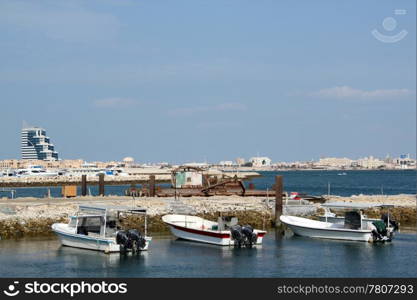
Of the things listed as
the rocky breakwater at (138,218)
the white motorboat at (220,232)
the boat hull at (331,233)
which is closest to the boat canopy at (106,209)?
the white motorboat at (220,232)

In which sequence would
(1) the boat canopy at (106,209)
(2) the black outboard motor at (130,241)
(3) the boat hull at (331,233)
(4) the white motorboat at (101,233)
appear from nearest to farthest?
1. (2) the black outboard motor at (130,241)
2. (4) the white motorboat at (101,233)
3. (1) the boat canopy at (106,209)
4. (3) the boat hull at (331,233)

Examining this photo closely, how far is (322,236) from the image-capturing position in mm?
43125

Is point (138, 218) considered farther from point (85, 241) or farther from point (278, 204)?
point (278, 204)

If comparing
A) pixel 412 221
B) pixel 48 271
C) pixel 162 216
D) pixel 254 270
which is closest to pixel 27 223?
pixel 162 216

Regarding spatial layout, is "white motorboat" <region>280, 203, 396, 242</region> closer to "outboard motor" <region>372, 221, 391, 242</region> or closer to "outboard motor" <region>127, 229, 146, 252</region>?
"outboard motor" <region>372, 221, 391, 242</region>

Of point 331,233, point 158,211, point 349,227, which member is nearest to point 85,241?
point 158,211

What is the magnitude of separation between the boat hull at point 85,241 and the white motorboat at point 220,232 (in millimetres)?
4470

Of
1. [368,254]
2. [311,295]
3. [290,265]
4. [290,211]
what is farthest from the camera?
[290,211]

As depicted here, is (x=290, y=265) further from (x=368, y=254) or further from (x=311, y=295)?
(x=311, y=295)

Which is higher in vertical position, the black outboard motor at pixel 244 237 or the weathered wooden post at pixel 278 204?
the weathered wooden post at pixel 278 204

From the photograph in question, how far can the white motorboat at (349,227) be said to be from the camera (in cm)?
4066

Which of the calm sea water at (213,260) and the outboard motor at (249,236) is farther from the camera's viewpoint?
the outboard motor at (249,236)

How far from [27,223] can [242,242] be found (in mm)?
13071

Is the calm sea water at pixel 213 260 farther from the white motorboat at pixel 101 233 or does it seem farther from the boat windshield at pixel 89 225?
the boat windshield at pixel 89 225
